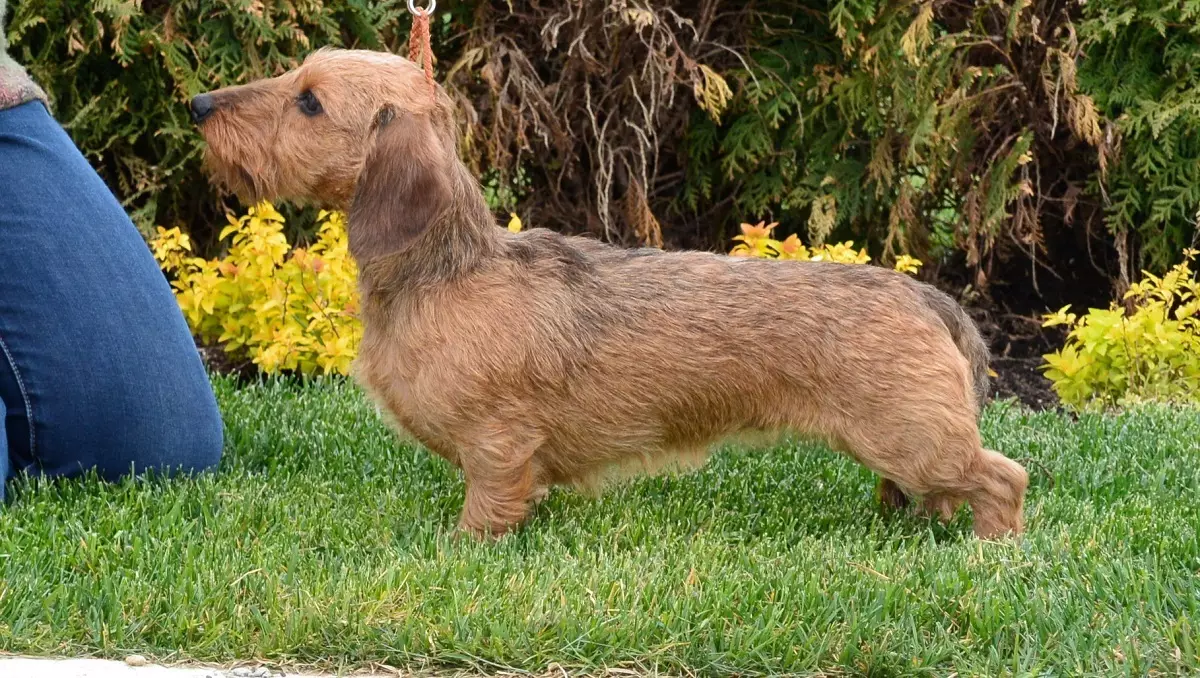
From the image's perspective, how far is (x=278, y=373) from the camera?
7.25m

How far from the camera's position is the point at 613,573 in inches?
165

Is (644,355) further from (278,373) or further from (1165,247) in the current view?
(1165,247)

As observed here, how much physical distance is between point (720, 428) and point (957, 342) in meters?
0.85

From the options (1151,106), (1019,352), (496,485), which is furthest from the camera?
(1019,352)

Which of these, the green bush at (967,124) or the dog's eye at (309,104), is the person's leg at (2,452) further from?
the green bush at (967,124)

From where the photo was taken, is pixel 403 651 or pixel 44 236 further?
pixel 44 236

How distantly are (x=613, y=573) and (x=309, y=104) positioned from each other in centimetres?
174

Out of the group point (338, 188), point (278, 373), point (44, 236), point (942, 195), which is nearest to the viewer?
point (338, 188)

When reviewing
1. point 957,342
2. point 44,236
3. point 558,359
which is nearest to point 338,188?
point 558,359

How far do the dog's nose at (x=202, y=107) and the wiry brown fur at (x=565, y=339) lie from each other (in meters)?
0.04

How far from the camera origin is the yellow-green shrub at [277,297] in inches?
284

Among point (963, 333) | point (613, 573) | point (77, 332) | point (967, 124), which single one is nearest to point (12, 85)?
point (77, 332)

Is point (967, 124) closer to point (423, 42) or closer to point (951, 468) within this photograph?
point (951, 468)

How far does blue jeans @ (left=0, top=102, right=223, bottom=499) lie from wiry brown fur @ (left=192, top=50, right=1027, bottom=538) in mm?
851
